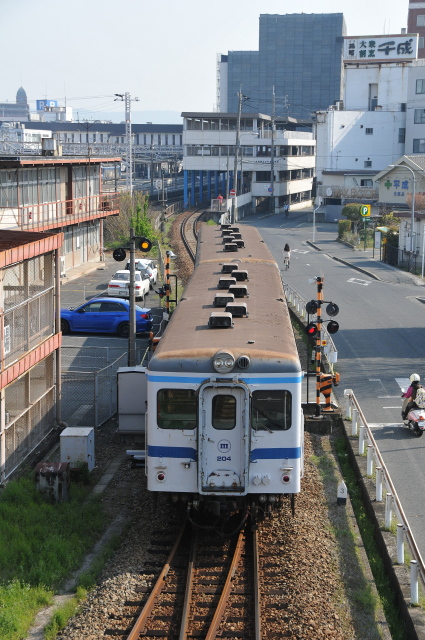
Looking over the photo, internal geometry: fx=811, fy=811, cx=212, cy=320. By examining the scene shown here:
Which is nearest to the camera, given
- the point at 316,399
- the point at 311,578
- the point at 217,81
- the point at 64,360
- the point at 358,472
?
the point at 311,578

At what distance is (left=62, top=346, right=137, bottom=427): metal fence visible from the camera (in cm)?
1752

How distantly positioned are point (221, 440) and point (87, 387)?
9.99 meters

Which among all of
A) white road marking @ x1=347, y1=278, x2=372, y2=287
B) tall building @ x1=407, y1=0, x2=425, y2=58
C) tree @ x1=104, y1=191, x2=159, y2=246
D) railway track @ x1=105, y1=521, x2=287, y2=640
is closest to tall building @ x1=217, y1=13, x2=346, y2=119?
tall building @ x1=407, y1=0, x2=425, y2=58

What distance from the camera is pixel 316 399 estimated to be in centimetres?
1692

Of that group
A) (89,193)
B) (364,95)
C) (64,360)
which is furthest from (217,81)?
(64,360)

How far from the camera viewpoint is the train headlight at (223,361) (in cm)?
1020

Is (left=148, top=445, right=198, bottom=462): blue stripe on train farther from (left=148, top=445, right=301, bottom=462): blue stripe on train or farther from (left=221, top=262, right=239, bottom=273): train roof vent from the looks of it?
(left=221, top=262, right=239, bottom=273): train roof vent

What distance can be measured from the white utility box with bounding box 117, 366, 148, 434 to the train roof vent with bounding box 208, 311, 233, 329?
14.6 feet

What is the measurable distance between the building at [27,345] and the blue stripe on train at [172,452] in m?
3.32

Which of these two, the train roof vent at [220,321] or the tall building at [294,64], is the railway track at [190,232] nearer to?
the train roof vent at [220,321]

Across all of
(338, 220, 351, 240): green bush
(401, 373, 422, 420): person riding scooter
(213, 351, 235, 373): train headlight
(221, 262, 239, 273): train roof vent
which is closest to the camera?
(213, 351, 235, 373): train headlight

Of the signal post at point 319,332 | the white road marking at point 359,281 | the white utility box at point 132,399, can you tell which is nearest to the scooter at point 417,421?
the signal post at point 319,332

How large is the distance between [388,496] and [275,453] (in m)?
1.84

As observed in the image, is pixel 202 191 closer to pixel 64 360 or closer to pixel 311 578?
pixel 64 360
